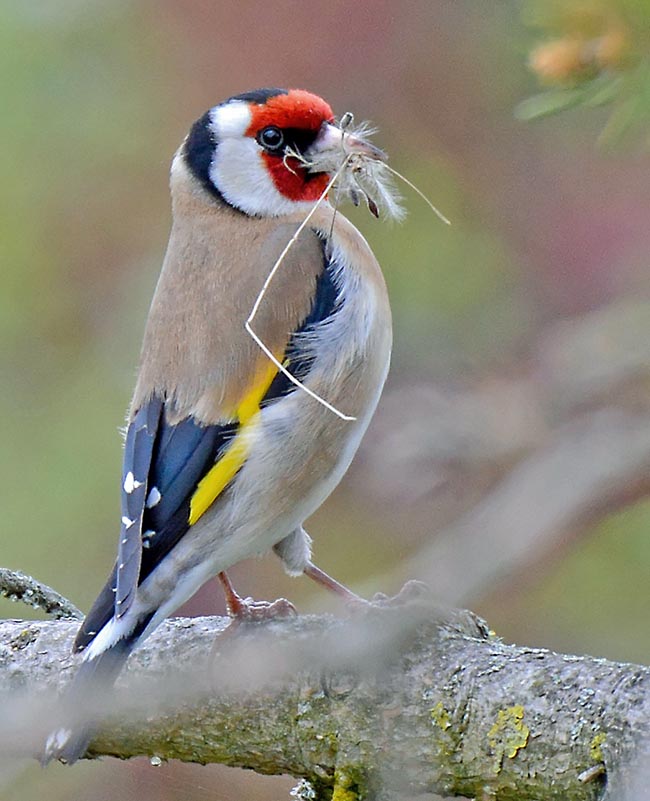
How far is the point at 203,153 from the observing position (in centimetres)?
388

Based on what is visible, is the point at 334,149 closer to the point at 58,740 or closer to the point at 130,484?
the point at 130,484

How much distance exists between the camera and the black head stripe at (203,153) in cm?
385

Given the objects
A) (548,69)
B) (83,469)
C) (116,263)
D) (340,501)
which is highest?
(548,69)

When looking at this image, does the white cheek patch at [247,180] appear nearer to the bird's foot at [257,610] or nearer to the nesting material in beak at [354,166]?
the nesting material in beak at [354,166]

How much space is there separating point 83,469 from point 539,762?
3376 millimetres

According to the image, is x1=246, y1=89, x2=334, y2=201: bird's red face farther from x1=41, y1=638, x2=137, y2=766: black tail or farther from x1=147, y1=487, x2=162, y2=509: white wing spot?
x1=41, y1=638, x2=137, y2=766: black tail

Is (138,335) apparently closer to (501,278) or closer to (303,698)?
(501,278)

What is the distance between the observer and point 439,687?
2484 mm

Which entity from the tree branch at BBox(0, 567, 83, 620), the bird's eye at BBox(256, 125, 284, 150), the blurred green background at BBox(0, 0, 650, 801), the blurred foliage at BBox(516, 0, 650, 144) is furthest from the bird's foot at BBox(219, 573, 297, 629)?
the blurred foliage at BBox(516, 0, 650, 144)

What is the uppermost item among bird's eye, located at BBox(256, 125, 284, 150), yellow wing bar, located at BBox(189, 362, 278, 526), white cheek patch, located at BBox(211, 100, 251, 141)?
white cheek patch, located at BBox(211, 100, 251, 141)

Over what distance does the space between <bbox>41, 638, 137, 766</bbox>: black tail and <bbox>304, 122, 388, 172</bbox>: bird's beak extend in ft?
4.71

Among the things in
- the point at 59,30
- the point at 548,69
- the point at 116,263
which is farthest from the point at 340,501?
the point at 548,69

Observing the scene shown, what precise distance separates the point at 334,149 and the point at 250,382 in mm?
795

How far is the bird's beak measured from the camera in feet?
11.5
